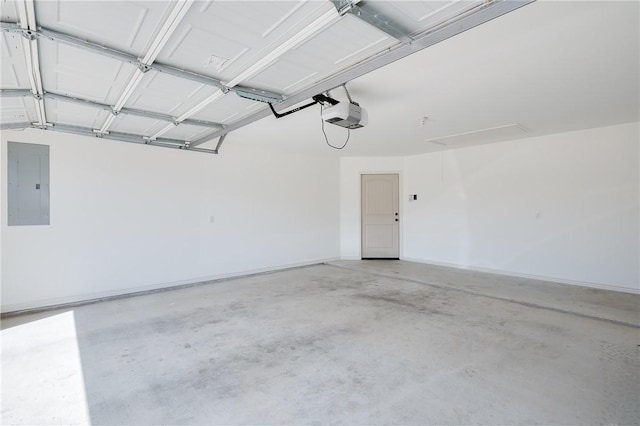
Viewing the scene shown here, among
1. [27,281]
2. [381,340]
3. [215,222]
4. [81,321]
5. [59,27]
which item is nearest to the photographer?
[59,27]

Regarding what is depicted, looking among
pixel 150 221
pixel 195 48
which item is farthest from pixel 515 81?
pixel 150 221

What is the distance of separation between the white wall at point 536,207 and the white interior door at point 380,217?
0.23m

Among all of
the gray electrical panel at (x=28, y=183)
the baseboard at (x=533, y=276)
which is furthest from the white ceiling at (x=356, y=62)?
the baseboard at (x=533, y=276)

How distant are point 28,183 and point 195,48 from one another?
Result: 11.2 feet

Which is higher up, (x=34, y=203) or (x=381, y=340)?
(x=34, y=203)

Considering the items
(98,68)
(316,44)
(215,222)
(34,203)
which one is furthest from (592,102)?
(34,203)

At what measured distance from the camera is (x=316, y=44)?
2.06 m

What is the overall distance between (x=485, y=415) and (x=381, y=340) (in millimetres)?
→ 1162

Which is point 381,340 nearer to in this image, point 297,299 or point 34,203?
point 297,299

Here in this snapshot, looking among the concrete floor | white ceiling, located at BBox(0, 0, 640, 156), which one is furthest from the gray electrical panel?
the concrete floor

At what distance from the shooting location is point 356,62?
234 cm

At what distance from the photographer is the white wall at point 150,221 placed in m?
4.02

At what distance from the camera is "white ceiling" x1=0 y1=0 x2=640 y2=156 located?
5.86ft

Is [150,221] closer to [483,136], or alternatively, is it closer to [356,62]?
[356,62]
